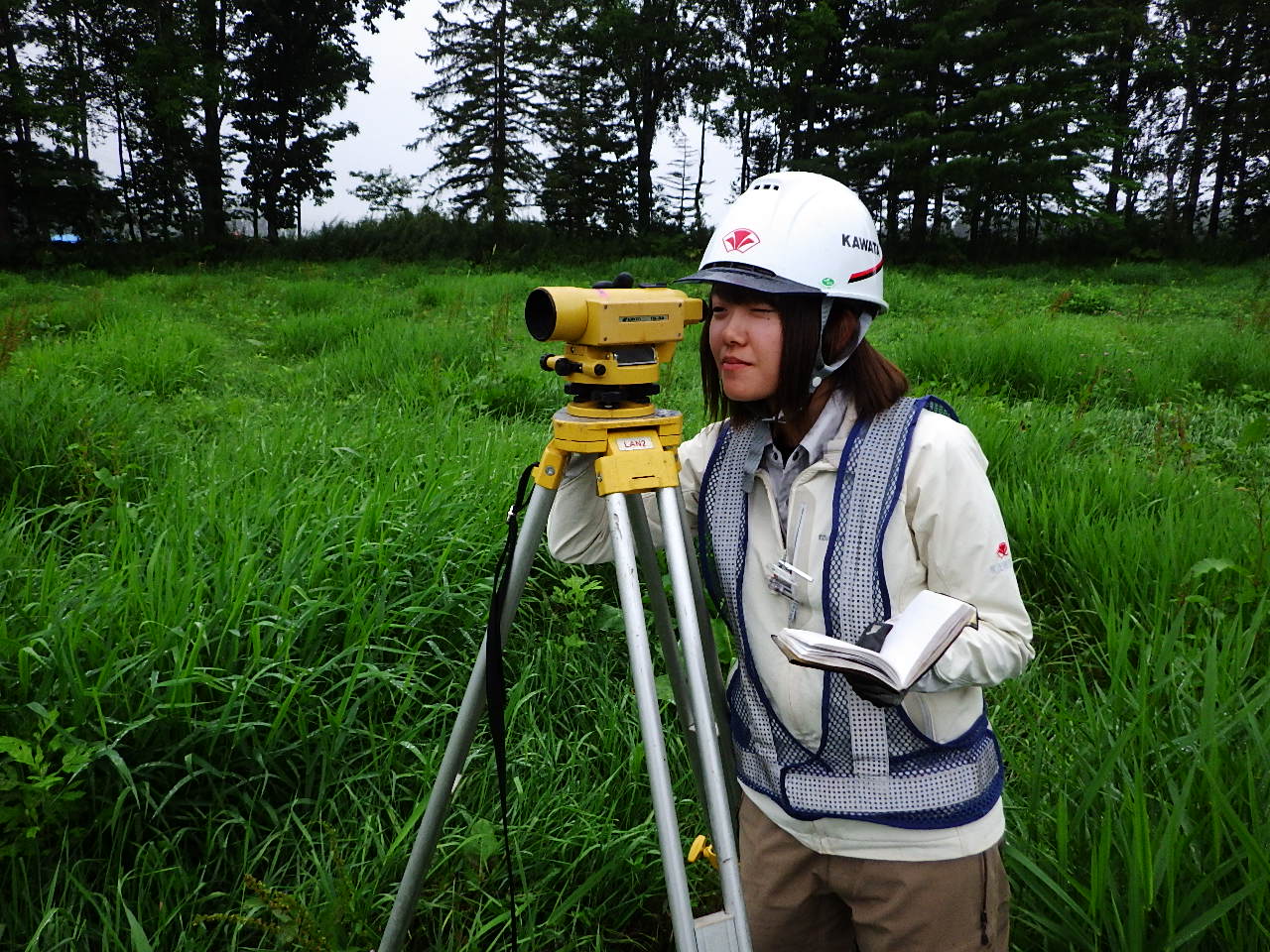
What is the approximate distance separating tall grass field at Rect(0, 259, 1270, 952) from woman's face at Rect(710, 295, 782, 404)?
975 mm

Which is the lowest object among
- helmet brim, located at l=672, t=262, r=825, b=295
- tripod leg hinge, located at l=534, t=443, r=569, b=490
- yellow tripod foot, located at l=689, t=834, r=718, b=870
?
yellow tripod foot, located at l=689, t=834, r=718, b=870

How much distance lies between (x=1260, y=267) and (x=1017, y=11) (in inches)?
357

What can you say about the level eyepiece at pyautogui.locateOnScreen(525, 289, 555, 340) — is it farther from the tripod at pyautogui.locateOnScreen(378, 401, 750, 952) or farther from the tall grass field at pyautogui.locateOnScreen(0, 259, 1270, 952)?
the tall grass field at pyautogui.locateOnScreen(0, 259, 1270, 952)

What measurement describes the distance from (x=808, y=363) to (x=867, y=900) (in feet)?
2.84

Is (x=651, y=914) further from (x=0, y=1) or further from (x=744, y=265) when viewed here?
(x=0, y=1)

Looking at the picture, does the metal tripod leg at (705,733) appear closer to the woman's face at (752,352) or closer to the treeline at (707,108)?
the woman's face at (752,352)

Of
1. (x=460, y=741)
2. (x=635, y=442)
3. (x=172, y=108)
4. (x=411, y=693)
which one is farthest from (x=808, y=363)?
(x=172, y=108)

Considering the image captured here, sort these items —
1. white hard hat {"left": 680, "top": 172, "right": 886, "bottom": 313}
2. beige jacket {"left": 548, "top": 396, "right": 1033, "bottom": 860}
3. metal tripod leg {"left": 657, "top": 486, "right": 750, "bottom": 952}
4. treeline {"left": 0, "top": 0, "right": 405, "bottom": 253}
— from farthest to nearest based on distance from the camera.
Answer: treeline {"left": 0, "top": 0, "right": 405, "bottom": 253}
white hard hat {"left": 680, "top": 172, "right": 886, "bottom": 313}
beige jacket {"left": 548, "top": 396, "right": 1033, "bottom": 860}
metal tripod leg {"left": 657, "top": 486, "right": 750, "bottom": 952}

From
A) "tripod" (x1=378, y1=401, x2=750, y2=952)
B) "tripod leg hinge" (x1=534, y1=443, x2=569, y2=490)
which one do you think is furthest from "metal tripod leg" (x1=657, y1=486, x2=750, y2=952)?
"tripod leg hinge" (x1=534, y1=443, x2=569, y2=490)

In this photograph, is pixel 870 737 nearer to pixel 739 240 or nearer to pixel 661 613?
pixel 661 613

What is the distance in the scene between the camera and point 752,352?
1238mm

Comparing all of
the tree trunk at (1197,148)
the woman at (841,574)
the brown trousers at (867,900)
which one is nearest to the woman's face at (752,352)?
the woman at (841,574)

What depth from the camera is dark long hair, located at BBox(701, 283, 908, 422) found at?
121cm

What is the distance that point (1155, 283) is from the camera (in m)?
14.3
